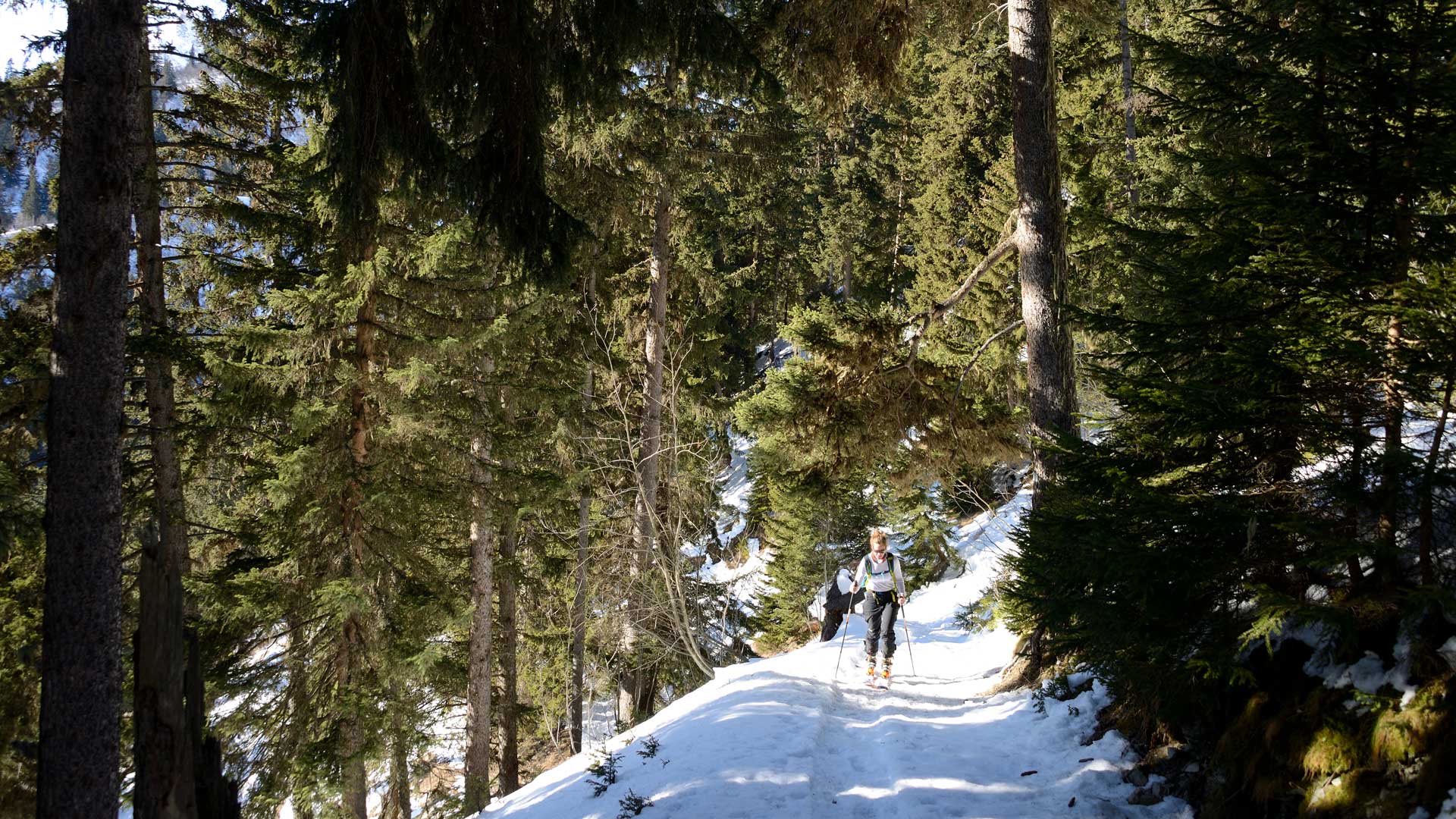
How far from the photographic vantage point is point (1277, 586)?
4.16 meters

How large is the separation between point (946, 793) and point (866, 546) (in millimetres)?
17323

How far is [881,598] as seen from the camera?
983 centimetres

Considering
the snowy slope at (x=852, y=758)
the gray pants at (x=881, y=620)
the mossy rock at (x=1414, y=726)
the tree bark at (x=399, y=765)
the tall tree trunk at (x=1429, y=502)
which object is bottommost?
the tree bark at (x=399, y=765)

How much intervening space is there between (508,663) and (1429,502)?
50.4ft

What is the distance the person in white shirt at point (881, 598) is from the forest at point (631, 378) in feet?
3.87

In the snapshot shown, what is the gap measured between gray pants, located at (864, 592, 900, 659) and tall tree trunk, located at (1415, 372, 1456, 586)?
628 centimetres

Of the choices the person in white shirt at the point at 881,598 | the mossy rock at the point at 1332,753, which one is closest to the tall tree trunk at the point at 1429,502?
the mossy rock at the point at 1332,753

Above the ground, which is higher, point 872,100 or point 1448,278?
point 872,100

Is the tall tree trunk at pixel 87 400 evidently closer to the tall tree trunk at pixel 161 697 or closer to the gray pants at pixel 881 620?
the tall tree trunk at pixel 161 697

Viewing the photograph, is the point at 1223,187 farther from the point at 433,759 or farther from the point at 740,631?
the point at 740,631

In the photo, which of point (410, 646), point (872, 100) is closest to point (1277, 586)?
point (872, 100)

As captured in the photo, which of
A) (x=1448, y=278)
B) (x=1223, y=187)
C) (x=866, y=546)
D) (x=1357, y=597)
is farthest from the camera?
(x=866, y=546)

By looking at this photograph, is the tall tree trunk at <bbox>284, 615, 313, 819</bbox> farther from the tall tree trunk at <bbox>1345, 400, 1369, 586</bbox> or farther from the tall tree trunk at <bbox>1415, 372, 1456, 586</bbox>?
the tall tree trunk at <bbox>1415, 372, 1456, 586</bbox>

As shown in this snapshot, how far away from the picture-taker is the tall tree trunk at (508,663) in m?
14.9
